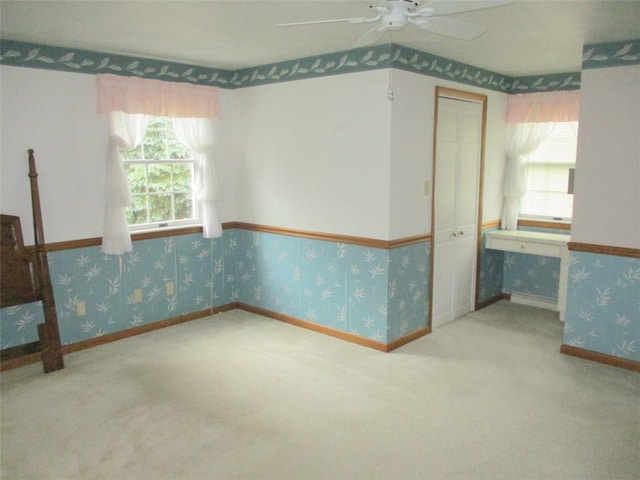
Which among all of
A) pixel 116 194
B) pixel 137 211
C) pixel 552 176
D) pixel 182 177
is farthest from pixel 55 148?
pixel 552 176

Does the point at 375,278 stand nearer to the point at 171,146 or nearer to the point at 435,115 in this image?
the point at 435,115

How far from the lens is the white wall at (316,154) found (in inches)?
158

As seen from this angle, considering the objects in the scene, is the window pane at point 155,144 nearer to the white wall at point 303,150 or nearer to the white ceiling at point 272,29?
the white wall at point 303,150

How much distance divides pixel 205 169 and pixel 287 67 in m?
1.18

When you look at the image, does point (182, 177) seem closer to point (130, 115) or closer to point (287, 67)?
point (130, 115)

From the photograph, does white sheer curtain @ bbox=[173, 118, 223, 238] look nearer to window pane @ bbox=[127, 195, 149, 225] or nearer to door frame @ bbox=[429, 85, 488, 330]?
window pane @ bbox=[127, 195, 149, 225]

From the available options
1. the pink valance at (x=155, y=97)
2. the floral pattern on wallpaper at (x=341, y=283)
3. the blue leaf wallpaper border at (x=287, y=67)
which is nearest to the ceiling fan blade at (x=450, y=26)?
the blue leaf wallpaper border at (x=287, y=67)

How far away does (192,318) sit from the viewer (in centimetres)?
495

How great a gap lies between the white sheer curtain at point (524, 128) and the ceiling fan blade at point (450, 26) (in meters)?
2.89

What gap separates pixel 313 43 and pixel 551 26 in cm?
157

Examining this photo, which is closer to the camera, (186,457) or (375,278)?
(186,457)

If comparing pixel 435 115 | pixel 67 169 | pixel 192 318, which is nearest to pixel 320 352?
pixel 192 318

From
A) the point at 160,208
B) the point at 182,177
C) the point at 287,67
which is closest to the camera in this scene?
the point at 287,67

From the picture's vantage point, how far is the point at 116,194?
4.12 metres
